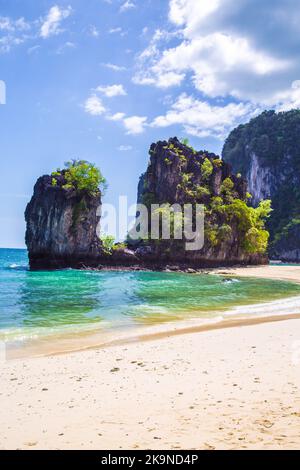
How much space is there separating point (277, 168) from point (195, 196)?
90.4 meters

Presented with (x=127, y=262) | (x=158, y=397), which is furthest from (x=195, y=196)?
(x=158, y=397)

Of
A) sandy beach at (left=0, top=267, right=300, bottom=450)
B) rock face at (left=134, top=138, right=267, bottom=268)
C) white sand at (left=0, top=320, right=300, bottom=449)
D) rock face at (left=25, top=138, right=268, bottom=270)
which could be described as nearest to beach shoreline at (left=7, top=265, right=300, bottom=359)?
sandy beach at (left=0, top=267, right=300, bottom=450)

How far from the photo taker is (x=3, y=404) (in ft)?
19.8

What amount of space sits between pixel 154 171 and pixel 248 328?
6236cm

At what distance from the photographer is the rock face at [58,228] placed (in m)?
56.4

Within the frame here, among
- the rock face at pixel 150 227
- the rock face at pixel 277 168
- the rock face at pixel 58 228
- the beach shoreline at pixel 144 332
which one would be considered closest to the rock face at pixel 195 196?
the rock face at pixel 150 227

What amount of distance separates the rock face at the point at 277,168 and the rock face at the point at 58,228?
8468 cm

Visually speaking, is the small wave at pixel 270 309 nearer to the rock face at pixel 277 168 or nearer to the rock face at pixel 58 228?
the rock face at pixel 58 228

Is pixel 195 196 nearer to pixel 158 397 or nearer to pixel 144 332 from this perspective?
pixel 144 332

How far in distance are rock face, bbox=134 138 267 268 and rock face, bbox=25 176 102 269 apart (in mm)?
11232

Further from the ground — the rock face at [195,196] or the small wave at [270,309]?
the rock face at [195,196]
